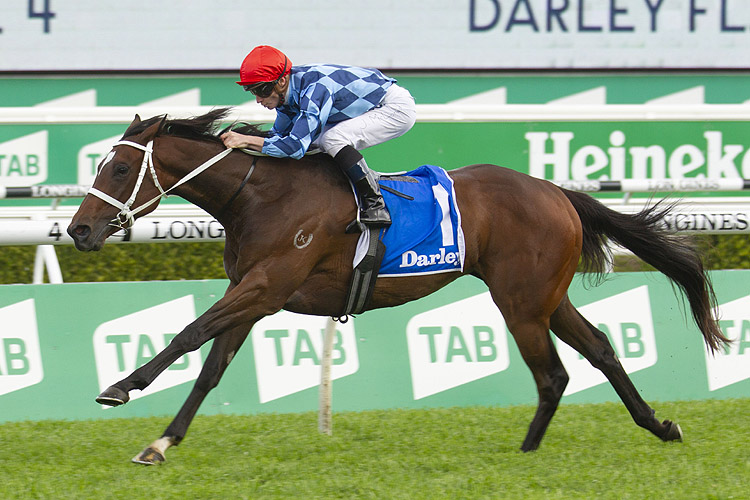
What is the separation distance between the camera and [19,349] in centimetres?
538

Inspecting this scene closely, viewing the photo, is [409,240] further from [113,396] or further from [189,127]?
[113,396]

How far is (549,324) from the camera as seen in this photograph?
493cm

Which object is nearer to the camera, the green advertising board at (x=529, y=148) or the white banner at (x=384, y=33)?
the green advertising board at (x=529, y=148)

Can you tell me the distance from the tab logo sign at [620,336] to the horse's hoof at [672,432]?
3.14 ft

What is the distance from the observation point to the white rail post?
499 centimetres

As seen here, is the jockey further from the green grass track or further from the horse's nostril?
the green grass track

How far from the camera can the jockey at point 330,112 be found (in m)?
4.35

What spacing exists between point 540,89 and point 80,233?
7.92 metres

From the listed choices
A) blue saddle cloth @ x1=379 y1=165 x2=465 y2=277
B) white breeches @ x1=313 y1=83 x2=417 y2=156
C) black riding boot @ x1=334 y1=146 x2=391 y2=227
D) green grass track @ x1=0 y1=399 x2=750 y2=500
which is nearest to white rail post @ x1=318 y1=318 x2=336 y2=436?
green grass track @ x1=0 y1=399 x2=750 y2=500

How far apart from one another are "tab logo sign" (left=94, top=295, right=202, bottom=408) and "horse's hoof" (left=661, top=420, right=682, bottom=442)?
93.5 inches

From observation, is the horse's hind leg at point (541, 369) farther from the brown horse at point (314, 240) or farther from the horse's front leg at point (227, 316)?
the horse's front leg at point (227, 316)

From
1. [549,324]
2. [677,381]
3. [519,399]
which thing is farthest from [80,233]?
[677,381]

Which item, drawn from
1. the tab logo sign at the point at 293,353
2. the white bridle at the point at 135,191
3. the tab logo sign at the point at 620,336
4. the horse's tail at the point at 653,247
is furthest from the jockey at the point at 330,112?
the tab logo sign at the point at 620,336

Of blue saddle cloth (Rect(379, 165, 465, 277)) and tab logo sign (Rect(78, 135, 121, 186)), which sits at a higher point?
tab logo sign (Rect(78, 135, 121, 186))
